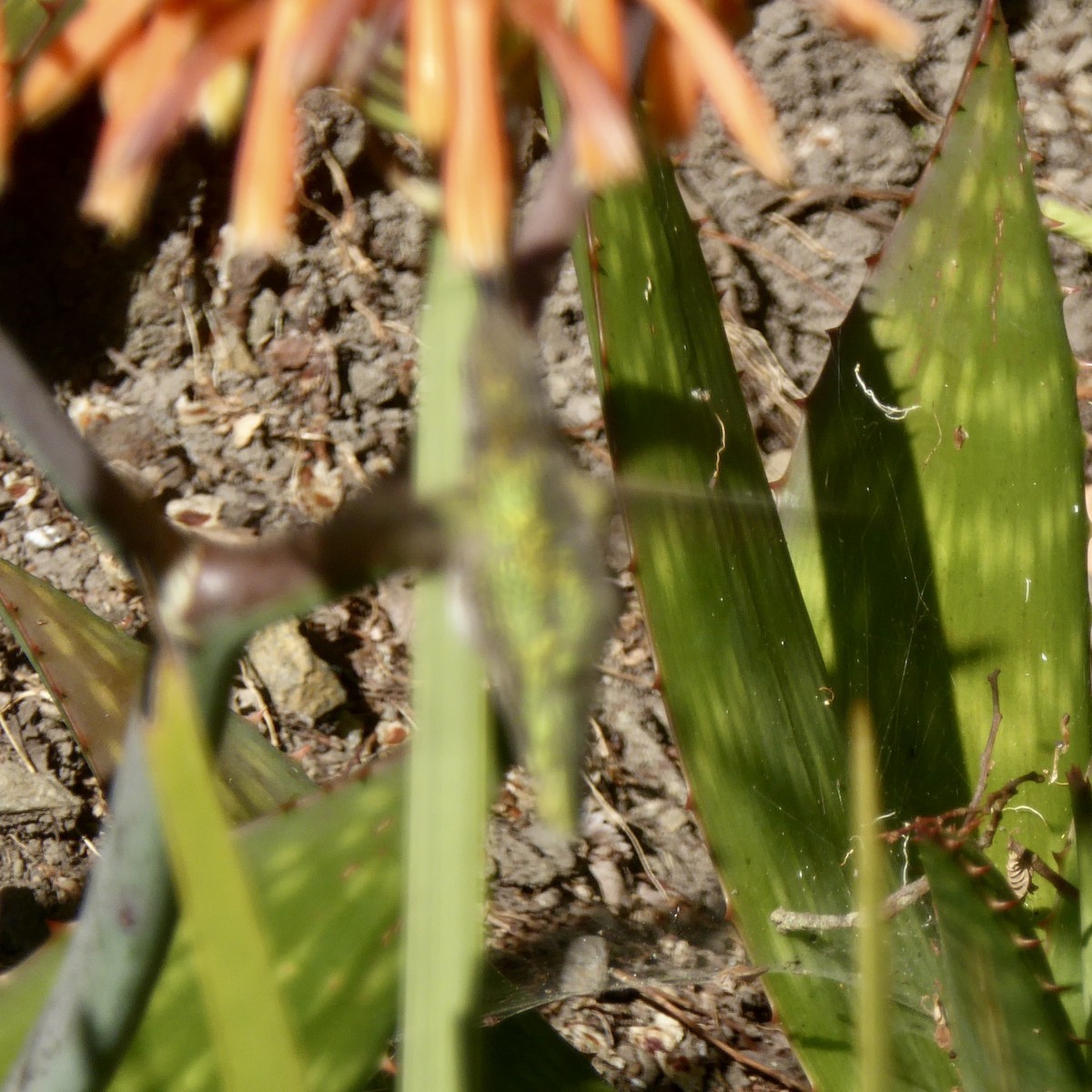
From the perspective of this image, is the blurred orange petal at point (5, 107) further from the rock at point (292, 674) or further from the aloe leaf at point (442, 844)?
the rock at point (292, 674)

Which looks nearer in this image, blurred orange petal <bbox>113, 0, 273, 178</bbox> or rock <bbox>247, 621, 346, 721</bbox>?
blurred orange petal <bbox>113, 0, 273, 178</bbox>

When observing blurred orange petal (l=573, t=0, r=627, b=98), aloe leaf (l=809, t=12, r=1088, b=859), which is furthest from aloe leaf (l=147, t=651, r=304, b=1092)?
aloe leaf (l=809, t=12, r=1088, b=859)

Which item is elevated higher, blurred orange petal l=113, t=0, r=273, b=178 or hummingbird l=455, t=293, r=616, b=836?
blurred orange petal l=113, t=0, r=273, b=178

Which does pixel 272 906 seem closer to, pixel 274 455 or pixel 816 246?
pixel 274 455

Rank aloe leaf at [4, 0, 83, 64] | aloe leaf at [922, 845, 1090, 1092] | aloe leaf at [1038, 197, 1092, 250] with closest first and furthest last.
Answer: aloe leaf at [4, 0, 83, 64]
aloe leaf at [922, 845, 1090, 1092]
aloe leaf at [1038, 197, 1092, 250]

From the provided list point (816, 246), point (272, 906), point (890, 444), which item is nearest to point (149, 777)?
point (272, 906)

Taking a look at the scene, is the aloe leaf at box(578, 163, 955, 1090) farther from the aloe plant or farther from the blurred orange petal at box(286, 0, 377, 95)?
the blurred orange petal at box(286, 0, 377, 95)

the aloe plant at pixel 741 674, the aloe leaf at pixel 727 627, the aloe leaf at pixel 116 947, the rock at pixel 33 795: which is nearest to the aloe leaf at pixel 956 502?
the aloe plant at pixel 741 674
